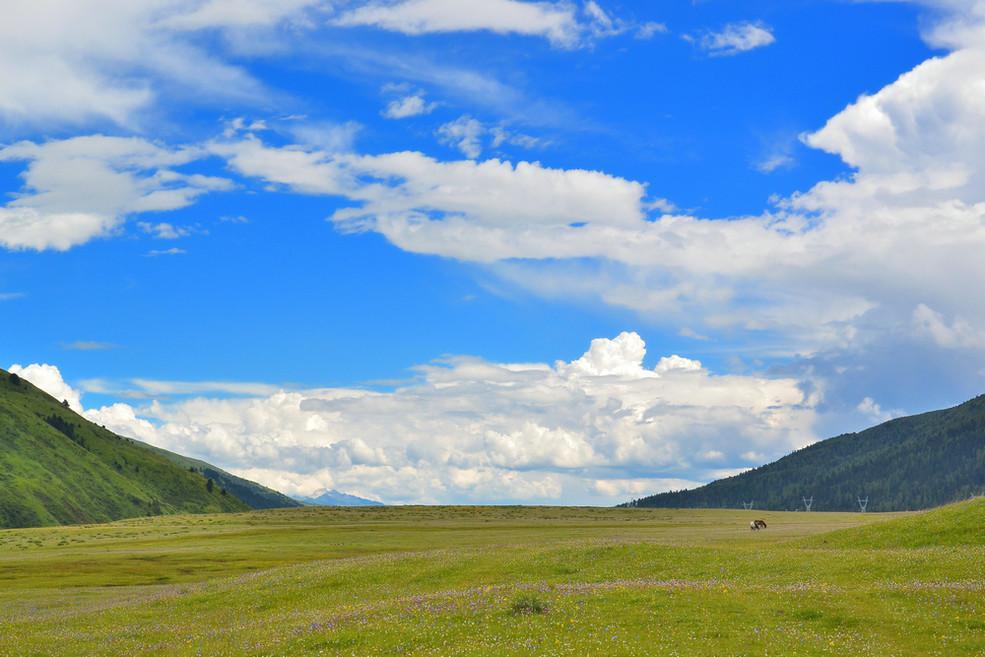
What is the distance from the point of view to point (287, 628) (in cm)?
3894

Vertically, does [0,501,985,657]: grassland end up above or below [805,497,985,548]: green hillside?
below

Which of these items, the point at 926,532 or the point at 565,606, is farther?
the point at 926,532

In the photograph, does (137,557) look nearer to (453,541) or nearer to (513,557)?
(453,541)

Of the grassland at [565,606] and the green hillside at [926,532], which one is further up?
the green hillside at [926,532]

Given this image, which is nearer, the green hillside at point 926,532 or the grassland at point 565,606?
the grassland at point 565,606

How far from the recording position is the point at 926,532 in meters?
62.9

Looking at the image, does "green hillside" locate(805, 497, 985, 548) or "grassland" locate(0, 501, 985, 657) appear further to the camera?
"green hillside" locate(805, 497, 985, 548)

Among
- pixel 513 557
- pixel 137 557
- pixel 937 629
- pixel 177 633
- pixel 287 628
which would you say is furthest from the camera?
pixel 137 557

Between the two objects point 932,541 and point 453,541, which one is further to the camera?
point 453,541

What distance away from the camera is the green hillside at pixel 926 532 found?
6031 cm

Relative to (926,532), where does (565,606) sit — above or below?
below

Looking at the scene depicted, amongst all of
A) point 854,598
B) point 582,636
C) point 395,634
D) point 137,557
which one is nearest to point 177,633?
point 395,634

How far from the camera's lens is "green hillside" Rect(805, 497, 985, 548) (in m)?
60.3

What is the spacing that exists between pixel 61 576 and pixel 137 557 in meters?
26.4
